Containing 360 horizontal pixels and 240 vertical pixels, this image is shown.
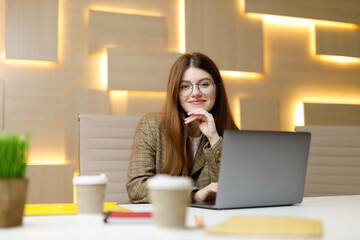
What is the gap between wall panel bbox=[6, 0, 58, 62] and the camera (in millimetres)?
2527

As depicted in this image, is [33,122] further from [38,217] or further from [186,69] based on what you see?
[38,217]

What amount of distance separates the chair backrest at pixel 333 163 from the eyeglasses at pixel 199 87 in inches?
26.5

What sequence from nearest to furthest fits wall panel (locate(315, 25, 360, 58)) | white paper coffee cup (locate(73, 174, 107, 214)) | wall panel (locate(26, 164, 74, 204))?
white paper coffee cup (locate(73, 174, 107, 214))
wall panel (locate(26, 164, 74, 204))
wall panel (locate(315, 25, 360, 58))

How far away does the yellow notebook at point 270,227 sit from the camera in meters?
0.67

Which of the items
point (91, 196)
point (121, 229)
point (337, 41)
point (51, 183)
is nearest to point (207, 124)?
point (91, 196)

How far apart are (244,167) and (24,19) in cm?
201

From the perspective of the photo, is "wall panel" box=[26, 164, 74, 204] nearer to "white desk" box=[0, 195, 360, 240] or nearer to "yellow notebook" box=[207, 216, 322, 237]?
"white desk" box=[0, 195, 360, 240]

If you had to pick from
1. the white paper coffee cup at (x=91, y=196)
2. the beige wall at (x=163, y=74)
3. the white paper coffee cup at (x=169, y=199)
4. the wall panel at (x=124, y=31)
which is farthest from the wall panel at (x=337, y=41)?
the white paper coffee cup at (x=169, y=199)

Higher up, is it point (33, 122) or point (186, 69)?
point (186, 69)

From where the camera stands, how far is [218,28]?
9.91ft

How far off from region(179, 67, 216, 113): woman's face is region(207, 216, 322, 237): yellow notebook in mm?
1134

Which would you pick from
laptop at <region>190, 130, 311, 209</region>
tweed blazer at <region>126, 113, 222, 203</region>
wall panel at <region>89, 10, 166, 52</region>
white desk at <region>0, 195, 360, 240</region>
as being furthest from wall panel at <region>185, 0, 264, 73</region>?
white desk at <region>0, 195, 360, 240</region>

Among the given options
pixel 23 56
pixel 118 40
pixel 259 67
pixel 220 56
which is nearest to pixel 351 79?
pixel 259 67

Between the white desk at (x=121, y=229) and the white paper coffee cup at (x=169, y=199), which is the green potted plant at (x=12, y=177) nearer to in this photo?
the white desk at (x=121, y=229)
